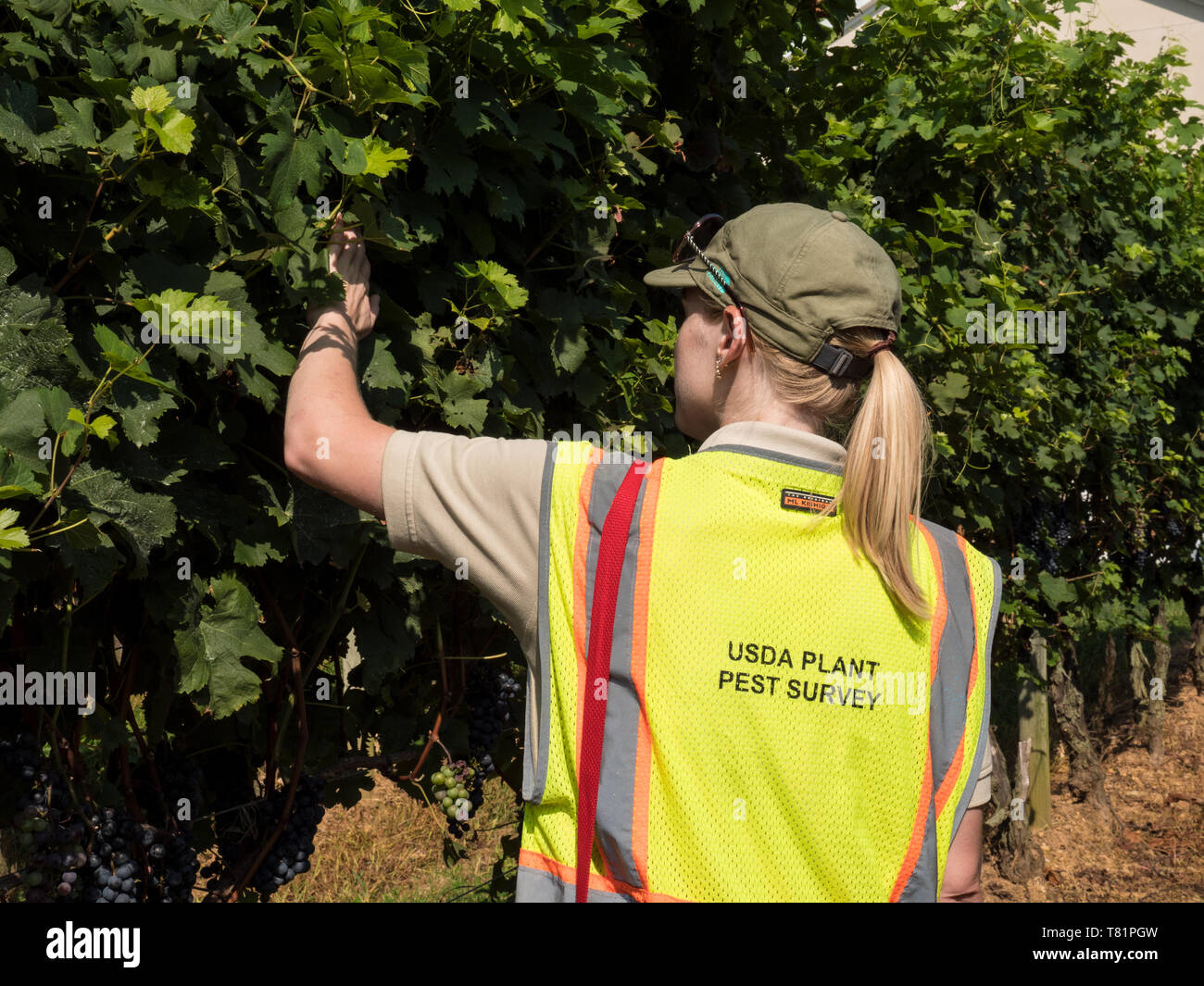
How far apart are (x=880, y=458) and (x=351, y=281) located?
0.93 m

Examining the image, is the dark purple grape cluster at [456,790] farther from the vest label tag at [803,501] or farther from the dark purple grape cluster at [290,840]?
the vest label tag at [803,501]

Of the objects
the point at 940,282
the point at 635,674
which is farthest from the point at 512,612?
the point at 940,282

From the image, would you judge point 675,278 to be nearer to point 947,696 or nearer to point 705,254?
point 705,254

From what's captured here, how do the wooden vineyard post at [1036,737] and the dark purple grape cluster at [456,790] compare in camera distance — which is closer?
the dark purple grape cluster at [456,790]

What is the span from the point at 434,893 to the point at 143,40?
444cm

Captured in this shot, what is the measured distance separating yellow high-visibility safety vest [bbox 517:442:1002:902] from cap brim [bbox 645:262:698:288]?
13.7 inches

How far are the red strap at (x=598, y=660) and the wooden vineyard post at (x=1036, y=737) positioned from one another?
17.4 feet

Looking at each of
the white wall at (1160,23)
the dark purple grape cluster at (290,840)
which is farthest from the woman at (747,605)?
the white wall at (1160,23)

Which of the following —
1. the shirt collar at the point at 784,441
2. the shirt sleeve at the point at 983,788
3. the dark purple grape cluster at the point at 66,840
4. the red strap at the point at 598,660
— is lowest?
the dark purple grape cluster at the point at 66,840

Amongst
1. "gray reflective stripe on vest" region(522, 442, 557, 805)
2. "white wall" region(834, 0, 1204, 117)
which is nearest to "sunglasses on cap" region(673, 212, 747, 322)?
"gray reflective stripe on vest" region(522, 442, 557, 805)

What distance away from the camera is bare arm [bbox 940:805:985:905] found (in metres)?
1.78

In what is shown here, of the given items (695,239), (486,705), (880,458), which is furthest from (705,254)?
(486,705)

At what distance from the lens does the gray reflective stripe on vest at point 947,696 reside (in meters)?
1.70

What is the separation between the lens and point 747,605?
1.61 m
